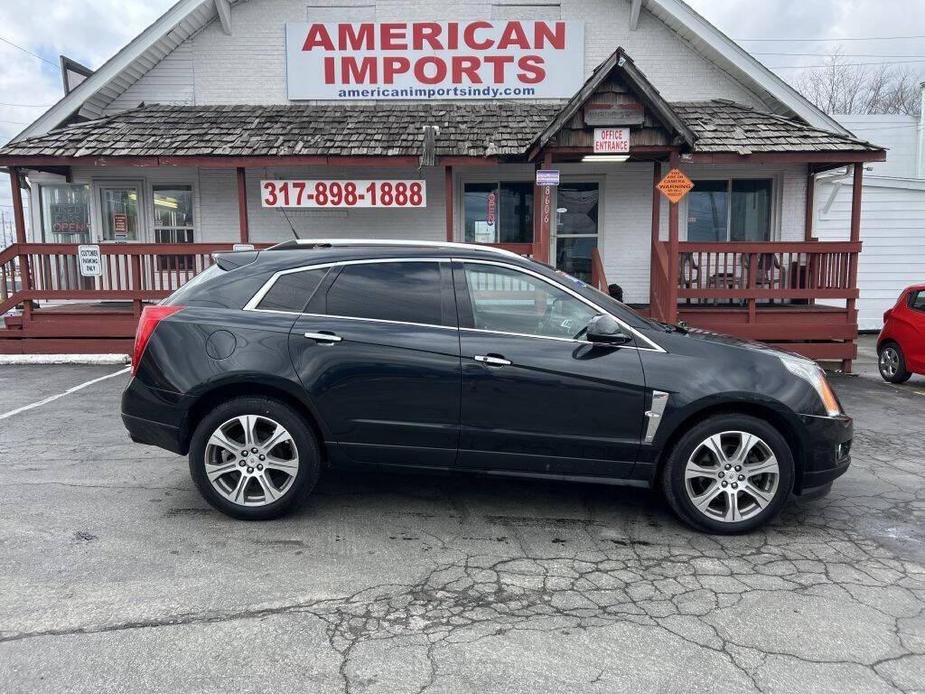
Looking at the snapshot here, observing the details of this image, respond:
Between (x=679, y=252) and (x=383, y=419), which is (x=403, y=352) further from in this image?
(x=679, y=252)

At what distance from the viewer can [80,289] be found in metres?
11.1

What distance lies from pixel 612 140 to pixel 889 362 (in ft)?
16.5

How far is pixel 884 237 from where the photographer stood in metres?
14.4

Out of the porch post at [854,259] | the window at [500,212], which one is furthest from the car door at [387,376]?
the porch post at [854,259]

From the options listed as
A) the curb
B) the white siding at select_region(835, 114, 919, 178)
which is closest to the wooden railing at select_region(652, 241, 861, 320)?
the curb

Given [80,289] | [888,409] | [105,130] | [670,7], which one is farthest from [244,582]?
[670,7]

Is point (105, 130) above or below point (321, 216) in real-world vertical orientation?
above

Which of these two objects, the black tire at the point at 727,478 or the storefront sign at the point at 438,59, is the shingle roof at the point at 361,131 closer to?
the storefront sign at the point at 438,59

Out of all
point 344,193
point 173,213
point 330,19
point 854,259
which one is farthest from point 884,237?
point 173,213

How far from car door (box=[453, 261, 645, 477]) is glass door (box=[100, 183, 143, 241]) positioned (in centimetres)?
1096

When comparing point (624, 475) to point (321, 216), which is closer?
point (624, 475)

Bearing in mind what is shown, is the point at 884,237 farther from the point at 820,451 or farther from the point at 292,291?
the point at 292,291

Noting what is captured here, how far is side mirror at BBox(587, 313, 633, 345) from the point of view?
13.2ft

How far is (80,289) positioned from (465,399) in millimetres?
9461
